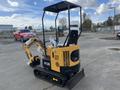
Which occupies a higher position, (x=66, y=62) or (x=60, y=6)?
(x=60, y=6)

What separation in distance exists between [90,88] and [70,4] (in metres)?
2.86

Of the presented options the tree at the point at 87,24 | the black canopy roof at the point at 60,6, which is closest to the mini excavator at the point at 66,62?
the black canopy roof at the point at 60,6

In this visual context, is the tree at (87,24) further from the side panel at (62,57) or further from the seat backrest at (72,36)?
the side panel at (62,57)

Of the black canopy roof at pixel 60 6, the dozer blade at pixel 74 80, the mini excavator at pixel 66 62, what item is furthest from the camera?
the black canopy roof at pixel 60 6

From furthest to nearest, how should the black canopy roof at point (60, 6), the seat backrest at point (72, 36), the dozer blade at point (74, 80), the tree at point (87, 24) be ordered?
the tree at point (87, 24)
the black canopy roof at point (60, 6)
the seat backrest at point (72, 36)
the dozer blade at point (74, 80)

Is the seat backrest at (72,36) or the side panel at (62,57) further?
the seat backrest at (72,36)

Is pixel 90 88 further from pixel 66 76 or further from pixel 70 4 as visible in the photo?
pixel 70 4

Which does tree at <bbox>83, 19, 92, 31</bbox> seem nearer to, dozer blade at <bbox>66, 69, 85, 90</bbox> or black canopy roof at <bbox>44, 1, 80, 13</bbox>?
black canopy roof at <bbox>44, 1, 80, 13</bbox>

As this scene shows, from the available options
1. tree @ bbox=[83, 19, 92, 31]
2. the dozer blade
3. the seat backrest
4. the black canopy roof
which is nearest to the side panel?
the seat backrest

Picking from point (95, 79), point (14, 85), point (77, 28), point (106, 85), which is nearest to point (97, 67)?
point (95, 79)

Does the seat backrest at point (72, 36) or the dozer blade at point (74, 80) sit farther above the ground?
the seat backrest at point (72, 36)

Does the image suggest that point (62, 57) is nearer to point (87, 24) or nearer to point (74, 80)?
point (74, 80)

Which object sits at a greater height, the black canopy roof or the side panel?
the black canopy roof

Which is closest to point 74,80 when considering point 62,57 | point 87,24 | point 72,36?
point 62,57
